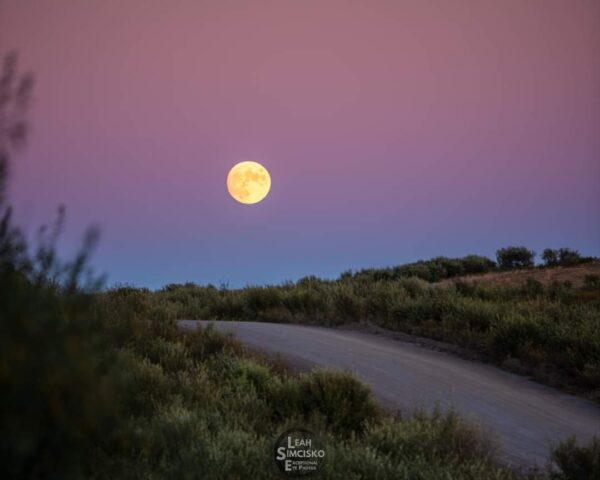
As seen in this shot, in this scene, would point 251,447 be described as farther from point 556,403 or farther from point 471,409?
point 556,403

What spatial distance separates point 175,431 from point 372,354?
597cm

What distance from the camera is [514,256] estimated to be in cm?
3300

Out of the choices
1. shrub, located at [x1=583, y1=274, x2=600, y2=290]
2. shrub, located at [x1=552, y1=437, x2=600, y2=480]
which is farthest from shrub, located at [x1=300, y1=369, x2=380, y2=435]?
shrub, located at [x1=583, y1=274, x2=600, y2=290]

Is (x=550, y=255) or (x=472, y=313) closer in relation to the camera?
(x=472, y=313)

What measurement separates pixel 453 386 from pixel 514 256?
23912 millimetres

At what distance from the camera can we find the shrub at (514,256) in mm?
32475

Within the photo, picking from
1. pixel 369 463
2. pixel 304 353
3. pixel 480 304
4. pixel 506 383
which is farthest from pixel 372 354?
pixel 369 463

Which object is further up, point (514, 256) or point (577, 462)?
point (514, 256)

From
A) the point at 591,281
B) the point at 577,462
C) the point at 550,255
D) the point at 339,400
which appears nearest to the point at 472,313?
the point at 339,400

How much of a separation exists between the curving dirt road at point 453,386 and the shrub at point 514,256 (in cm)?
2007

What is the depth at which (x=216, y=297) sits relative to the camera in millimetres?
18766

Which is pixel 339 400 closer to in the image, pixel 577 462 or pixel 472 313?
pixel 577 462

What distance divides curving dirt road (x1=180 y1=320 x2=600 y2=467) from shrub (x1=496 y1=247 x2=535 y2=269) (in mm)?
20069

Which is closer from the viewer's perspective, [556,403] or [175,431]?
[175,431]
